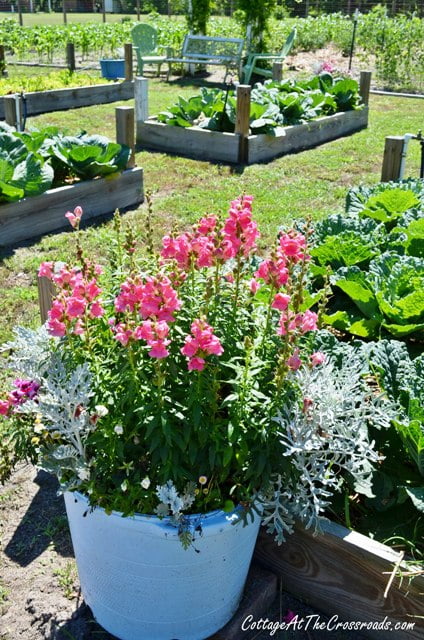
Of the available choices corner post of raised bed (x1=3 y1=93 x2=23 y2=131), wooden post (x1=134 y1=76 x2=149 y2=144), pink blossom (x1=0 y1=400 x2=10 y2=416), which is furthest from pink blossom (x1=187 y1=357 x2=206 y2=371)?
wooden post (x1=134 y1=76 x2=149 y2=144)

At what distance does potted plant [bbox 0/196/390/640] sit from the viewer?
2.04 meters

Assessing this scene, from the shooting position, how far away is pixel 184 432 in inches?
79.5

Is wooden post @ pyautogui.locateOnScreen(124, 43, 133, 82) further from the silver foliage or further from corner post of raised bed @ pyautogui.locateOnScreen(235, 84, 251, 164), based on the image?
the silver foliage

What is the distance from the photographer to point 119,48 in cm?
1878

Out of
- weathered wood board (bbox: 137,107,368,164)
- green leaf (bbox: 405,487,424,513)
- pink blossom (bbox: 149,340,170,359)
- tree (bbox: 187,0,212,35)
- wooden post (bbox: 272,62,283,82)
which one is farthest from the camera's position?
tree (bbox: 187,0,212,35)

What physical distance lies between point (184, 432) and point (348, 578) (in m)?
0.81

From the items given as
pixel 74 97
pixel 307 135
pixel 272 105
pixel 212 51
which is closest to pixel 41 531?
pixel 272 105

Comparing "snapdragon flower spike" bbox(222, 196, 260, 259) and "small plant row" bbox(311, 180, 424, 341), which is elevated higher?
"snapdragon flower spike" bbox(222, 196, 260, 259)

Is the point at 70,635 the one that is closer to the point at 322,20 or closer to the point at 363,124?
the point at 363,124

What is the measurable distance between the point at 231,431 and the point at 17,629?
108cm

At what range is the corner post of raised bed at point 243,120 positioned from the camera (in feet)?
26.1

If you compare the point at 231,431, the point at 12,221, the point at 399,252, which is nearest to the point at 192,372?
the point at 231,431

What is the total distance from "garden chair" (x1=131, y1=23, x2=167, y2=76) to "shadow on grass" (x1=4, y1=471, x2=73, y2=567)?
45.3ft

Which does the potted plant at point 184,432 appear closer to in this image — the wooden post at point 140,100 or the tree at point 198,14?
the wooden post at point 140,100
